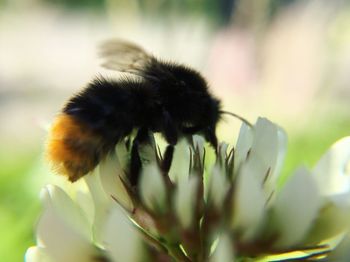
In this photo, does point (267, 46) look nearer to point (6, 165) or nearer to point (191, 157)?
point (6, 165)

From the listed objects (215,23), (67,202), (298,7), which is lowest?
(215,23)

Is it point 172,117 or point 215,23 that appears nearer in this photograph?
point 172,117

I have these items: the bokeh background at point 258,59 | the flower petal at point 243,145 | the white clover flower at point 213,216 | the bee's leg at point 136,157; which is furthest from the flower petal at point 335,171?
the bokeh background at point 258,59

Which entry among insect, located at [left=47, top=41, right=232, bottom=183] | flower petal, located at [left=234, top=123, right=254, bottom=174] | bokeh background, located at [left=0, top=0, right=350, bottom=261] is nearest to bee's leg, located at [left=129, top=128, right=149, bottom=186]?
insect, located at [left=47, top=41, right=232, bottom=183]

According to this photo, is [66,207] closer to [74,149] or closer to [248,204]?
[74,149]

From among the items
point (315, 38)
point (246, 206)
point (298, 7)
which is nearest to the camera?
point (246, 206)

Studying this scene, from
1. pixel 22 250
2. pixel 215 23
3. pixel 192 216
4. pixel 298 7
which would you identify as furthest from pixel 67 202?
pixel 215 23

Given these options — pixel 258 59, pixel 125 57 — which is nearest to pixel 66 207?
pixel 125 57

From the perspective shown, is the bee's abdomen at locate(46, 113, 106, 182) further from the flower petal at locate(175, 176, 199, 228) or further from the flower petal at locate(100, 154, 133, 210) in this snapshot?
the flower petal at locate(175, 176, 199, 228)
